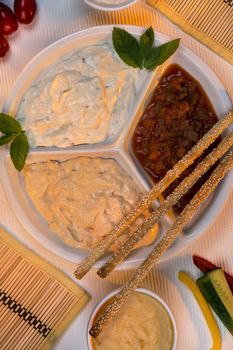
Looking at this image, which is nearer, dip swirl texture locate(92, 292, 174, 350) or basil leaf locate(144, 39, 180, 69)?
basil leaf locate(144, 39, 180, 69)

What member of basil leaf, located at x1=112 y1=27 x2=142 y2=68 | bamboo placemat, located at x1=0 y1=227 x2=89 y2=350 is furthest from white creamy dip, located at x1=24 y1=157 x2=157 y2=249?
basil leaf, located at x1=112 y1=27 x2=142 y2=68

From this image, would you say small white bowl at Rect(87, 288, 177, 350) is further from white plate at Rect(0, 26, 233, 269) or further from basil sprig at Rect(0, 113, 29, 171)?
basil sprig at Rect(0, 113, 29, 171)

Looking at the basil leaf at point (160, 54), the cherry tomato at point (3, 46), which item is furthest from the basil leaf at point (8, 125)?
the basil leaf at point (160, 54)

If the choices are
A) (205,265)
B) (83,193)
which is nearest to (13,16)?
(83,193)

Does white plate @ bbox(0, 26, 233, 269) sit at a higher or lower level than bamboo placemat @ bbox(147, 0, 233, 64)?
lower

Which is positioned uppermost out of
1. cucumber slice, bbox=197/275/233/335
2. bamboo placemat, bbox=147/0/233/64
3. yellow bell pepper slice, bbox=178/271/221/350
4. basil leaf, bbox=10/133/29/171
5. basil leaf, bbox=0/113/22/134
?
bamboo placemat, bbox=147/0/233/64

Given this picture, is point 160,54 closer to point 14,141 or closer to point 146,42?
point 146,42

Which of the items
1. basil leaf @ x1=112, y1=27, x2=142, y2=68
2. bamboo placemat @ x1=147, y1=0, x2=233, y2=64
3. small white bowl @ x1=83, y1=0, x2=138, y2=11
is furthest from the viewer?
bamboo placemat @ x1=147, y1=0, x2=233, y2=64
